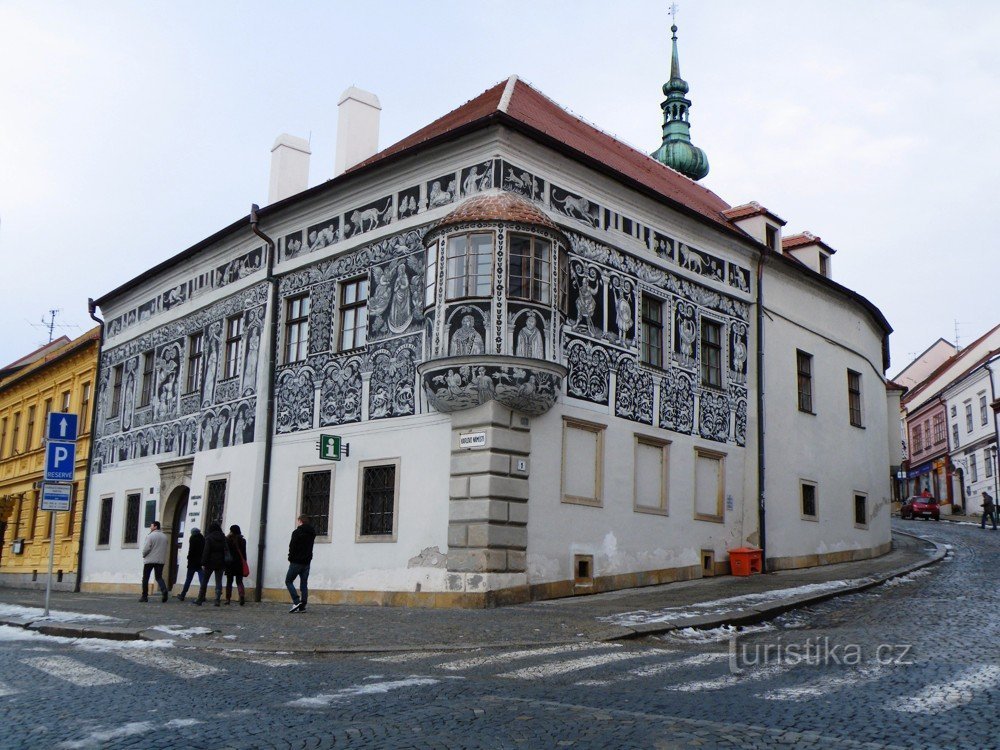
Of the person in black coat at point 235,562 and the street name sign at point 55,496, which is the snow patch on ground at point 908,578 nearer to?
the person in black coat at point 235,562

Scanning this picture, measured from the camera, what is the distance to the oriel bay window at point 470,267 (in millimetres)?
17875

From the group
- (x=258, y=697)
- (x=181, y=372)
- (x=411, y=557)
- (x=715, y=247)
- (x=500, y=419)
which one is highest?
(x=715, y=247)

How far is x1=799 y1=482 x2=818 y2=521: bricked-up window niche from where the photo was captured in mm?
24888

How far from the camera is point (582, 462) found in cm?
1898

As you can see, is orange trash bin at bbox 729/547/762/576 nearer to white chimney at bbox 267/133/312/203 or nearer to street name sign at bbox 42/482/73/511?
street name sign at bbox 42/482/73/511

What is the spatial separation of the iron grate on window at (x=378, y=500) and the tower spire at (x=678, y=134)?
26526 mm

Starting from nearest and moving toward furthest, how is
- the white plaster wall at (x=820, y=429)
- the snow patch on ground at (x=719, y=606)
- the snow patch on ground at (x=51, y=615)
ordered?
the snow patch on ground at (x=719, y=606), the snow patch on ground at (x=51, y=615), the white plaster wall at (x=820, y=429)

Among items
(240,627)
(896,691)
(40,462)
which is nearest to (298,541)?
(240,627)

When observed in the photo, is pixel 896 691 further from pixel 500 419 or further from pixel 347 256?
pixel 347 256

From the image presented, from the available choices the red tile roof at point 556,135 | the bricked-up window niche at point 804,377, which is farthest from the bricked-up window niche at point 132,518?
the bricked-up window niche at point 804,377

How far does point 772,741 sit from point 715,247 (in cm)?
1836

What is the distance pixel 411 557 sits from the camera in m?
18.2

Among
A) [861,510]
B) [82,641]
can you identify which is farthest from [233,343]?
[861,510]

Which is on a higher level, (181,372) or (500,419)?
(181,372)
